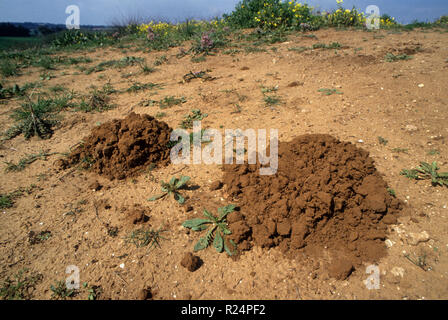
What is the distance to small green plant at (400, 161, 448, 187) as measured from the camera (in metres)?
2.64

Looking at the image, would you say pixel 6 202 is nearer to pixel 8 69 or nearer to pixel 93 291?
pixel 93 291

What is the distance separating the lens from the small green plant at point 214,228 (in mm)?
2273

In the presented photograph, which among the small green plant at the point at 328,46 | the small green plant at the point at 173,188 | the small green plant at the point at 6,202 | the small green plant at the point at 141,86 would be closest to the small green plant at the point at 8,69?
the small green plant at the point at 141,86

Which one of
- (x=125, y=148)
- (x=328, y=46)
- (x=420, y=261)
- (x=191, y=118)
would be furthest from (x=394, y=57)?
(x=125, y=148)

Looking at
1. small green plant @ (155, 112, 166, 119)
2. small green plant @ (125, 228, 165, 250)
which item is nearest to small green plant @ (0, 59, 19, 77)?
small green plant @ (155, 112, 166, 119)

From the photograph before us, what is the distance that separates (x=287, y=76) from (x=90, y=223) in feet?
15.3

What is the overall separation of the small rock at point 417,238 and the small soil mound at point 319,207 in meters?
0.20

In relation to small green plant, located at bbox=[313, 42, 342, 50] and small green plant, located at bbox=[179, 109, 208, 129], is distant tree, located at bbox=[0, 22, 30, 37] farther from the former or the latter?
small green plant, located at bbox=[179, 109, 208, 129]

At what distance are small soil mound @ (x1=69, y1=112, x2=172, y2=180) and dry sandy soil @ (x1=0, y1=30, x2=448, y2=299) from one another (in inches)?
6.6

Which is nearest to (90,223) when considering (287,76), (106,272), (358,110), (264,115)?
(106,272)

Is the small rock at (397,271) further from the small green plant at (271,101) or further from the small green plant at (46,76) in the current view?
the small green plant at (46,76)

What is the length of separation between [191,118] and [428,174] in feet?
10.6

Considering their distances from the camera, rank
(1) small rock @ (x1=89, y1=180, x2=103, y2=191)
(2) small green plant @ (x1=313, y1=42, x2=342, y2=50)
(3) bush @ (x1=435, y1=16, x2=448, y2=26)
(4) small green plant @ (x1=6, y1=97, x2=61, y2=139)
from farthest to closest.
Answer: (3) bush @ (x1=435, y1=16, x2=448, y2=26) < (2) small green plant @ (x1=313, y1=42, x2=342, y2=50) < (4) small green plant @ (x1=6, y1=97, x2=61, y2=139) < (1) small rock @ (x1=89, y1=180, x2=103, y2=191)

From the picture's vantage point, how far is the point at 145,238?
7.80ft
